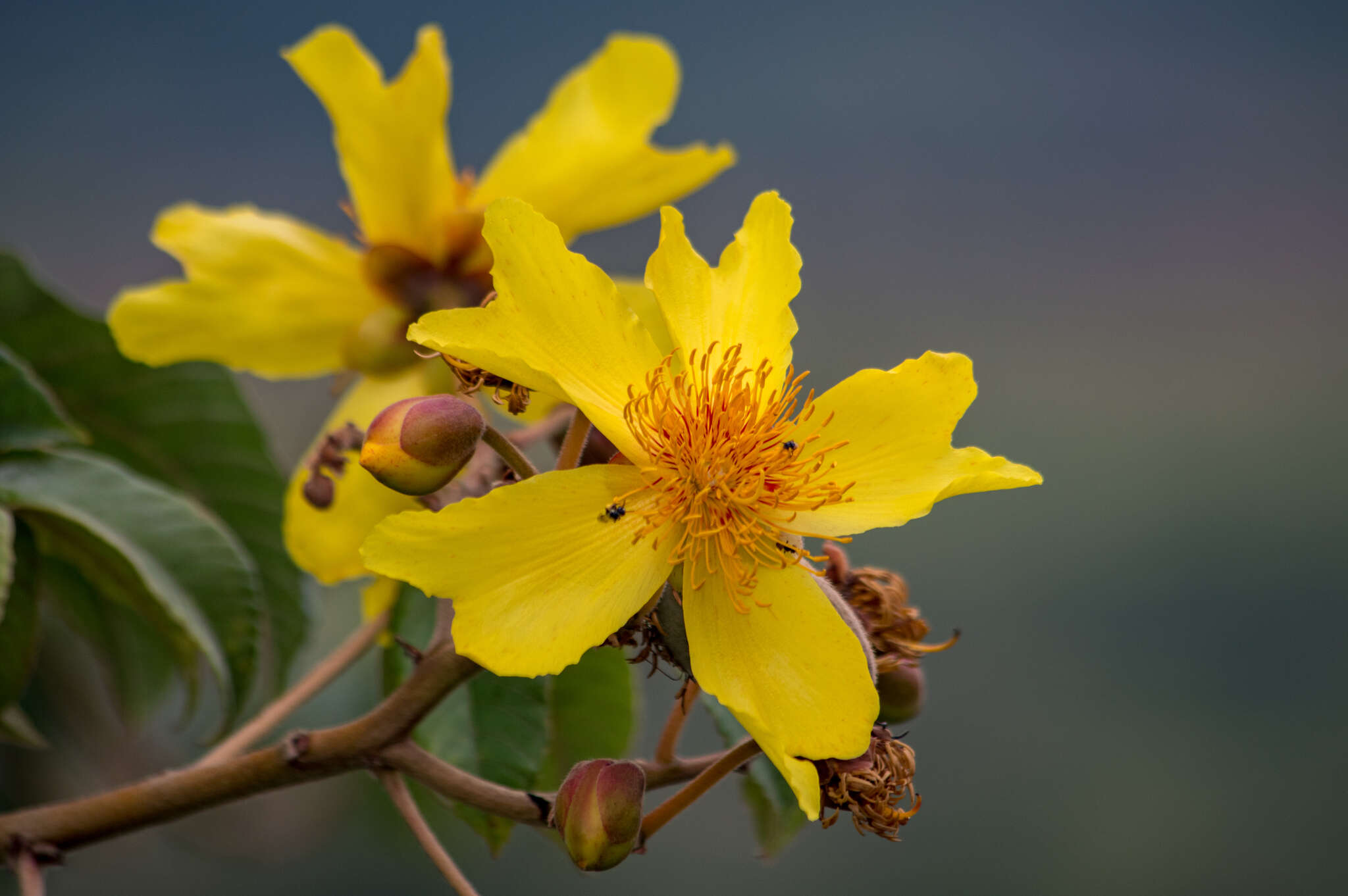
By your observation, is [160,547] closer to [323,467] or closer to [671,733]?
[323,467]

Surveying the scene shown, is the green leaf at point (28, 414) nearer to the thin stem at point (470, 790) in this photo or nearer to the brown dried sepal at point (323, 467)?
the brown dried sepal at point (323, 467)

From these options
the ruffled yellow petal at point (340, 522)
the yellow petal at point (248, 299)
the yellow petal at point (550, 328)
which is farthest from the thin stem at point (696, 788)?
the yellow petal at point (248, 299)

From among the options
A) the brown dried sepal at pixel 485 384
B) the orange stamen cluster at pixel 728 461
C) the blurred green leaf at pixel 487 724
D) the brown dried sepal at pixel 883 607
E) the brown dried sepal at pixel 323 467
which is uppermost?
the brown dried sepal at pixel 485 384

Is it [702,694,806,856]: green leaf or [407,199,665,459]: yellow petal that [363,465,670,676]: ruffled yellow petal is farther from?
[702,694,806,856]: green leaf

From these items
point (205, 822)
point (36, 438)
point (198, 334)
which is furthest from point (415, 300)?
point (205, 822)

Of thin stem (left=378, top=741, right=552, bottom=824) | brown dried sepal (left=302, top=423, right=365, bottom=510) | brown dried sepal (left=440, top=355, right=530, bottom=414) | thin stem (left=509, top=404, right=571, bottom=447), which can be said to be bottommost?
thin stem (left=378, top=741, right=552, bottom=824)

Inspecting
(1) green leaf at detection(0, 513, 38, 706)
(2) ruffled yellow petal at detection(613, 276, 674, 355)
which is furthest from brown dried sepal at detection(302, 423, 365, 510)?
(1) green leaf at detection(0, 513, 38, 706)

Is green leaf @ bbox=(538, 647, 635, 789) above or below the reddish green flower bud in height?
below
